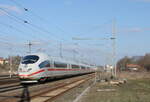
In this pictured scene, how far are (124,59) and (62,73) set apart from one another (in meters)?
122

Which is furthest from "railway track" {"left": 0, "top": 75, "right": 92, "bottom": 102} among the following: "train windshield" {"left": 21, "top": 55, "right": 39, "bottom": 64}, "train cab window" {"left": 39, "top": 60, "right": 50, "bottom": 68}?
"train cab window" {"left": 39, "top": 60, "right": 50, "bottom": 68}

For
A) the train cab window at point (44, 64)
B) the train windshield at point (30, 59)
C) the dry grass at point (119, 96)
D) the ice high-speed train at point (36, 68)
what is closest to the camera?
the dry grass at point (119, 96)

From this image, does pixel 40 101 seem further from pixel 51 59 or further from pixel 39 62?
pixel 51 59

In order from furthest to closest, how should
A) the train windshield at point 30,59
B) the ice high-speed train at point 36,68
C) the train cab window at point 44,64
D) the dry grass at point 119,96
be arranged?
the train cab window at point 44,64 < the train windshield at point 30,59 < the ice high-speed train at point 36,68 < the dry grass at point 119,96

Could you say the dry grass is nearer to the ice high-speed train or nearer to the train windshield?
the ice high-speed train

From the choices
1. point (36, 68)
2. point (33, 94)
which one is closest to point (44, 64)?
point (36, 68)

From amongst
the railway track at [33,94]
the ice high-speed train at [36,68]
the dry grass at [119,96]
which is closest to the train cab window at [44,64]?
the ice high-speed train at [36,68]

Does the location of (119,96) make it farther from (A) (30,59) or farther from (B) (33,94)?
(A) (30,59)

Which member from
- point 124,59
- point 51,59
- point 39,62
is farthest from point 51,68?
point 124,59

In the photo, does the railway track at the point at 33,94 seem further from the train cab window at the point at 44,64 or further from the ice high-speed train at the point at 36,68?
the train cab window at the point at 44,64

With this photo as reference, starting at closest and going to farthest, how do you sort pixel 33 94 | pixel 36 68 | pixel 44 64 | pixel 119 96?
pixel 119 96 → pixel 33 94 → pixel 36 68 → pixel 44 64

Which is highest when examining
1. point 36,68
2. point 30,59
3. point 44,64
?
point 30,59

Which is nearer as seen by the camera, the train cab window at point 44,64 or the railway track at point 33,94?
the railway track at point 33,94

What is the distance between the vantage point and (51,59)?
98.2 feet
